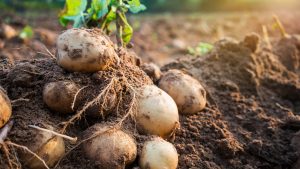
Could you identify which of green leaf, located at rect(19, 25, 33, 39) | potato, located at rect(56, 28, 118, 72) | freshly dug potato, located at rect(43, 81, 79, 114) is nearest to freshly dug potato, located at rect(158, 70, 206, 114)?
potato, located at rect(56, 28, 118, 72)

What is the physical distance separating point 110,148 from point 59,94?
0.43 m

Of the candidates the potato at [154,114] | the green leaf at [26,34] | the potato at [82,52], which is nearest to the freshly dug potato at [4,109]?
the potato at [82,52]

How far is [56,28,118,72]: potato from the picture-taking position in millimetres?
2715

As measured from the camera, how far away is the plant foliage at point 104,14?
3.35m

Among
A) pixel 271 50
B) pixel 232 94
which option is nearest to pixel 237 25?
pixel 271 50

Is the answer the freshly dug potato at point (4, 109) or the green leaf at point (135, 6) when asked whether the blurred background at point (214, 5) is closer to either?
the green leaf at point (135, 6)

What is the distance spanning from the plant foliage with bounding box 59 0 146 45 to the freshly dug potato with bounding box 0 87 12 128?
1.02 meters

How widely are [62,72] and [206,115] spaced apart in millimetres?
1120

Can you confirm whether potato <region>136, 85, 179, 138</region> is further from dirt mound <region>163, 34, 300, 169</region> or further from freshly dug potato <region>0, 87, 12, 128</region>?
freshly dug potato <region>0, 87, 12, 128</region>

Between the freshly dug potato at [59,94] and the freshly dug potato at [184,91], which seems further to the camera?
the freshly dug potato at [184,91]

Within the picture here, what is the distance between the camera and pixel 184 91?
125 inches

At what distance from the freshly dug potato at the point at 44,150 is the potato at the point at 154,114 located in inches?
21.3

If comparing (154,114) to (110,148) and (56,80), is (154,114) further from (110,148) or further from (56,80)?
(56,80)

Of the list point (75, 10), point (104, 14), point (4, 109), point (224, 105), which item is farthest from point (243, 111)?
point (4, 109)
